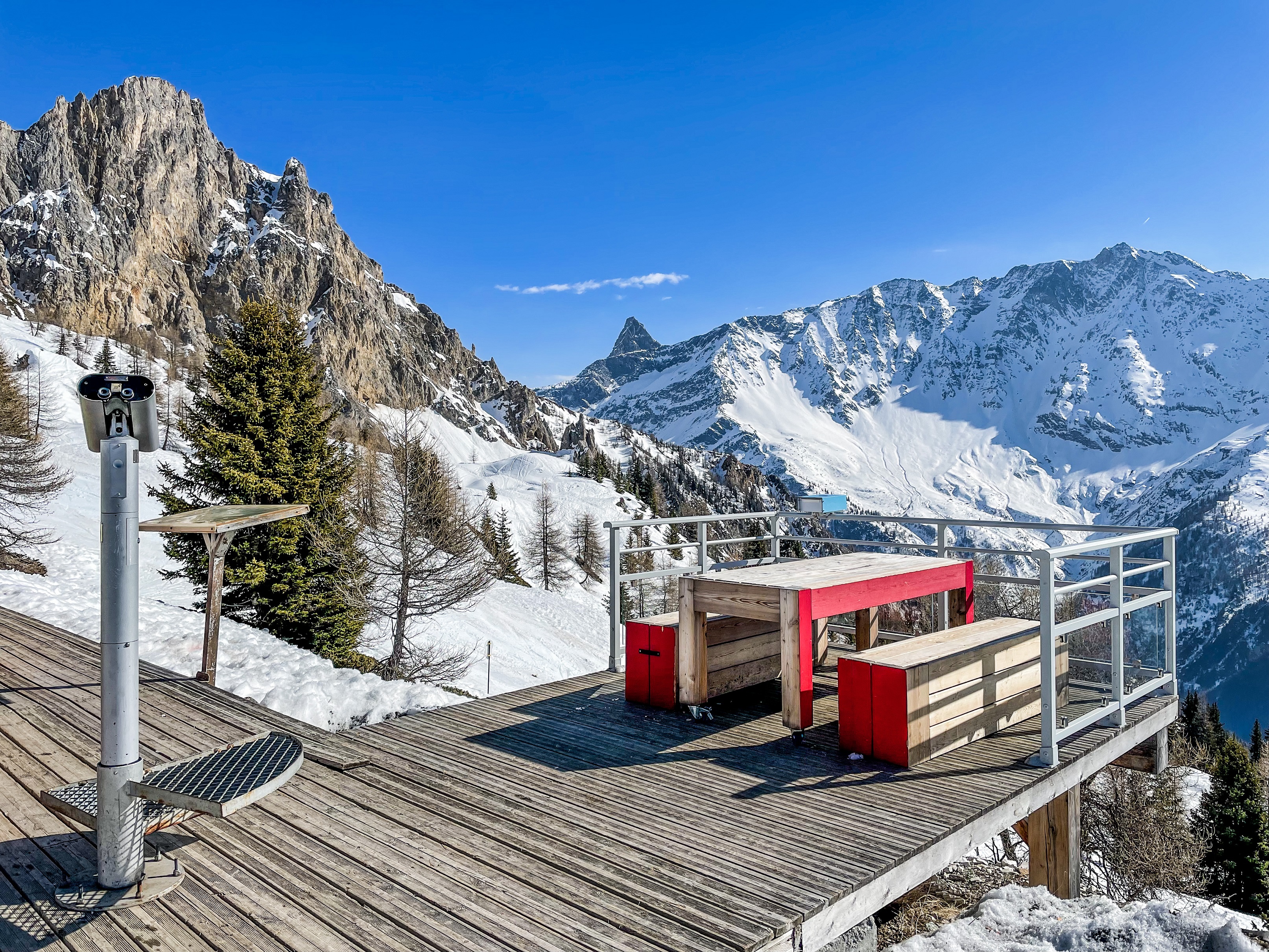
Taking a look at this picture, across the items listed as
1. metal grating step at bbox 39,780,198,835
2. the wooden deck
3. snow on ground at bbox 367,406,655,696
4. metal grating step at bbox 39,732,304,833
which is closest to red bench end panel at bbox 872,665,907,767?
the wooden deck

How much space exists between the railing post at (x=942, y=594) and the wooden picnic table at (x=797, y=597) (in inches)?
10.2

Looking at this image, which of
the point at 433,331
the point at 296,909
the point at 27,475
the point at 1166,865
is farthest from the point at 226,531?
the point at 433,331

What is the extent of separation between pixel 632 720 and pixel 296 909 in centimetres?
329

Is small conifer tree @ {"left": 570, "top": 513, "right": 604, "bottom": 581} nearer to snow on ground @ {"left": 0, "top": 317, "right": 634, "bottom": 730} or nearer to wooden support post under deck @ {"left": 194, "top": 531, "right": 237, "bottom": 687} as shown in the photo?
snow on ground @ {"left": 0, "top": 317, "right": 634, "bottom": 730}

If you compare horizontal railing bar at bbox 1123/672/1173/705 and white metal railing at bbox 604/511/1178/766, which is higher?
white metal railing at bbox 604/511/1178/766

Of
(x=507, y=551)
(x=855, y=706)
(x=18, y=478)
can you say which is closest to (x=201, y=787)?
(x=855, y=706)

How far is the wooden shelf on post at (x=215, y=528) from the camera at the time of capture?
6.58 metres

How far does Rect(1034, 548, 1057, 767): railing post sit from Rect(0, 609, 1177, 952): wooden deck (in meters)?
0.21

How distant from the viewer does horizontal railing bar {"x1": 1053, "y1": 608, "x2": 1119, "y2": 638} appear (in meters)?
5.04

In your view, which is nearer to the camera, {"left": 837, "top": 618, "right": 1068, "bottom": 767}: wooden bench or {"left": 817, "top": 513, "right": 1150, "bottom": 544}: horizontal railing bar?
{"left": 837, "top": 618, "right": 1068, "bottom": 767}: wooden bench

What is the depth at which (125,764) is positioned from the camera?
129 inches

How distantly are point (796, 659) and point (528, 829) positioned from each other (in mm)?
2291

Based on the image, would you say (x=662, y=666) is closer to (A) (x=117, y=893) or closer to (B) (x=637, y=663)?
(B) (x=637, y=663)

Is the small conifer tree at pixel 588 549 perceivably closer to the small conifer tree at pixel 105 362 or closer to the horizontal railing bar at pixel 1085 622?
the small conifer tree at pixel 105 362
